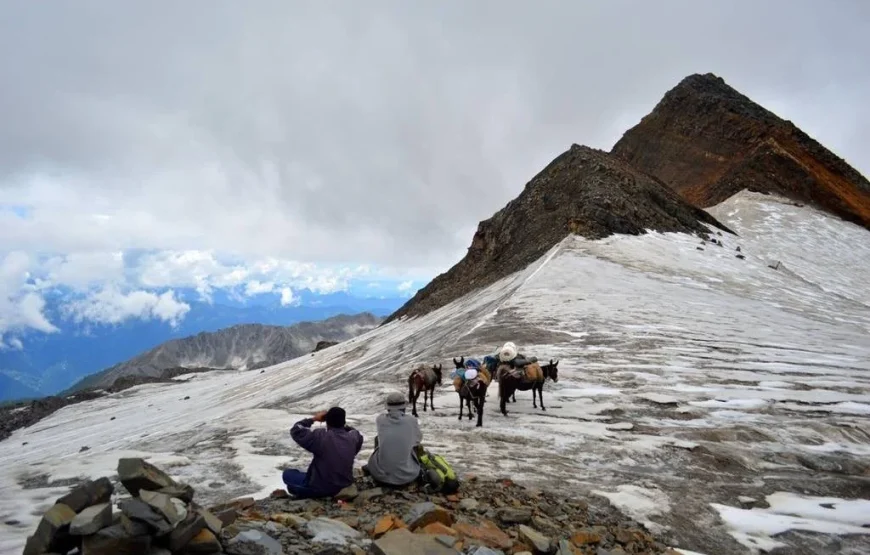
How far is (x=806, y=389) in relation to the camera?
12.4 m

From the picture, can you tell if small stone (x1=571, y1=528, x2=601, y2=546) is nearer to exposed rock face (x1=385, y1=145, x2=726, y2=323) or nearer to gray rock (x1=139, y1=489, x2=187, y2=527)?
gray rock (x1=139, y1=489, x2=187, y2=527)

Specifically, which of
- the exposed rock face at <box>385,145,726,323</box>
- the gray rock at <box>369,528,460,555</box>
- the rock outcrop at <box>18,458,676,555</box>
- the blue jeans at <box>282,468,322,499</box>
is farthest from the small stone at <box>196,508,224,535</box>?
the exposed rock face at <box>385,145,726,323</box>

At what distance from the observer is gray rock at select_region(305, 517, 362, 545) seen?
4.92m

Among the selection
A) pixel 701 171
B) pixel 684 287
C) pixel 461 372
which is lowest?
pixel 461 372

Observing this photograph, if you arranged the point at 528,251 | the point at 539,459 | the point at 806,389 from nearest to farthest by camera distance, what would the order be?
the point at 539,459
the point at 806,389
the point at 528,251

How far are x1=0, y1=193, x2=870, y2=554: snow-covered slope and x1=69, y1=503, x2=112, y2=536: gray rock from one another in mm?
1950

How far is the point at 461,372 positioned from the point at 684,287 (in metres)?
19.8

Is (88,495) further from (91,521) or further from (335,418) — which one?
(335,418)

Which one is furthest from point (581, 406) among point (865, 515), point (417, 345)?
point (417, 345)

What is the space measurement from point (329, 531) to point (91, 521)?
6.85 feet

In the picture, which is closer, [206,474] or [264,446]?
[206,474]

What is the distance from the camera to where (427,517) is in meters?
5.30

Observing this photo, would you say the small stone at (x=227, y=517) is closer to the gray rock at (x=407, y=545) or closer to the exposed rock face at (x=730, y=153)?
the gray rock at (x=407, y=545)

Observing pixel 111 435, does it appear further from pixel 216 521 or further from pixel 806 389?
pixel 806 389
